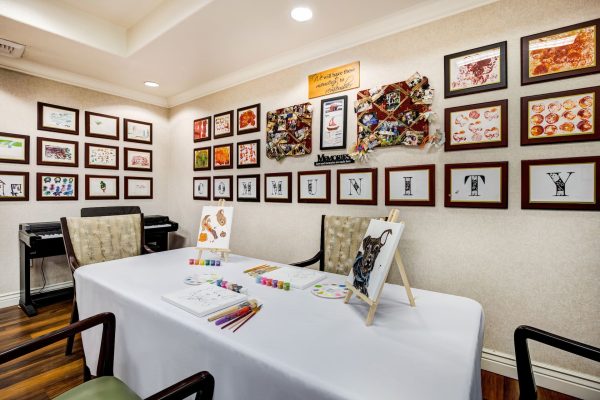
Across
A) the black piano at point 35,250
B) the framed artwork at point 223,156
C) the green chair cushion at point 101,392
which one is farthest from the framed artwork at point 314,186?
the black piano at point 35,250

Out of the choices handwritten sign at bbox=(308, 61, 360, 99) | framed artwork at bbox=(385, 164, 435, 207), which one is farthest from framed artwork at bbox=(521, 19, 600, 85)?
handwritten sign at bbox=(308, 61, 360, 99)

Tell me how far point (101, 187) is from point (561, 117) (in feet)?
14.9

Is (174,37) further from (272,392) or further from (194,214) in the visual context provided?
(272,392)

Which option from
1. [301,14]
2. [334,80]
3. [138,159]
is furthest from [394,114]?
[138,159]

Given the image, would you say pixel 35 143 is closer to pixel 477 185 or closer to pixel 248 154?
pixel 248 154

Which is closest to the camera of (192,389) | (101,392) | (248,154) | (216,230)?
(192,389)

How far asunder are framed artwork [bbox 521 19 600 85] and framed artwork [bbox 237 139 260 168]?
2.34 metres

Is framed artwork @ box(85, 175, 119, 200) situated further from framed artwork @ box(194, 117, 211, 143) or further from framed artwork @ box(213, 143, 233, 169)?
framed artwork @ box(213, 143, 233, 169)

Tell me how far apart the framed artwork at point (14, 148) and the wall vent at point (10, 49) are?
0.78 meters

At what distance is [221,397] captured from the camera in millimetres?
950

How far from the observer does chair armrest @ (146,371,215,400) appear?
795 millimetres

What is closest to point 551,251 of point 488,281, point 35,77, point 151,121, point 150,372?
point 488,281

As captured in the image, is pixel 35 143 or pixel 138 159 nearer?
pixel 35 143

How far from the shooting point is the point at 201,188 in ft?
12.8
